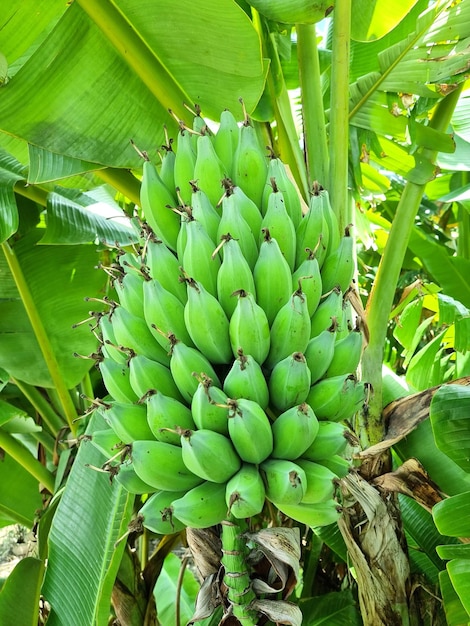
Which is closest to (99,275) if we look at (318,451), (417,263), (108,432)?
(108,432)

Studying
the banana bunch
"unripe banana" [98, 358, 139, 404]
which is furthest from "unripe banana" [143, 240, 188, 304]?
"unripe banana" [98, 358, 139, 404]

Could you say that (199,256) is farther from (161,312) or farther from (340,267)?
(340,267)

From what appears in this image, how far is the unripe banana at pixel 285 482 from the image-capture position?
19.2 inches

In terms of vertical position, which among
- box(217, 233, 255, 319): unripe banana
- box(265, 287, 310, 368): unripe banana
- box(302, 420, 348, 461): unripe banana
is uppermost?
box(217, 233, 255, 319): unripe banana

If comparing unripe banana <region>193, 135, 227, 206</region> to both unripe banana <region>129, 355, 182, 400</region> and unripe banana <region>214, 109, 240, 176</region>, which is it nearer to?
unripe banana <region>214, 109, 240, 176</region>

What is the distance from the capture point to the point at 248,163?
632 mm

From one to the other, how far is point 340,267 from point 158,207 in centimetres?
23

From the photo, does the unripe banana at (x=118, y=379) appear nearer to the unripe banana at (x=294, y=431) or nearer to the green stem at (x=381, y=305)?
the unripe banana at (x=294, y=431)

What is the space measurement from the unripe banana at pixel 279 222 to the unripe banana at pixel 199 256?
0.06 metres

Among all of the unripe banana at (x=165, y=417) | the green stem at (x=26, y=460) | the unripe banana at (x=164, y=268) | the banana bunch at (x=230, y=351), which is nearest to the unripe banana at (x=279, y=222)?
Result: the banana bunch at (x=230, y=351)

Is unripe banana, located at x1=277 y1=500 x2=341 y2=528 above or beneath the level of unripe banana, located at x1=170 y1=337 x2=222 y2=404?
beneath

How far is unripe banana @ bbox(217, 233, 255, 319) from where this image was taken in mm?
545

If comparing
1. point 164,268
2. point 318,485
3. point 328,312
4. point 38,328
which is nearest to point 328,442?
point 318,485

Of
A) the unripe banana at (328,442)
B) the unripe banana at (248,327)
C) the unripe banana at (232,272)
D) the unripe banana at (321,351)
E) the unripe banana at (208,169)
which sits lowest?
the unripe banana at (328,442)
